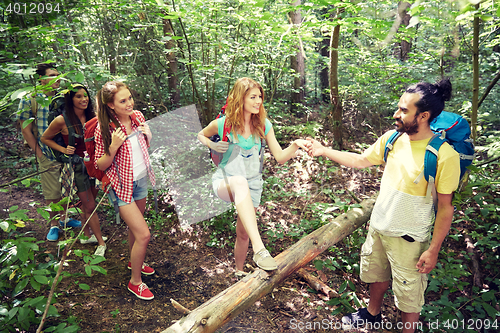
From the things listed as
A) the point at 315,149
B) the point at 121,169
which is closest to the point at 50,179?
the point at 121,169

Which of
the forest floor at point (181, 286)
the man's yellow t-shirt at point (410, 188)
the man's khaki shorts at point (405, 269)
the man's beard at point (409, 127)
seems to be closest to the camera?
the man's yellow t-shirt at point (410, 188)

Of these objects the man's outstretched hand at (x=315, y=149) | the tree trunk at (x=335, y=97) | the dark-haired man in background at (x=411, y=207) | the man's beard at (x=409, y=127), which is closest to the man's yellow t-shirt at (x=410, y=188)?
the dark-haired man in background at (x=411, y=207)

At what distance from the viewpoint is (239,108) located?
2.95 metres

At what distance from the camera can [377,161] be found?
2859 millimetres

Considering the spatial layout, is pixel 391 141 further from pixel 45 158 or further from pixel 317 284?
pixel 45 158

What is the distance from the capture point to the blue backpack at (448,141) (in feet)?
7.47

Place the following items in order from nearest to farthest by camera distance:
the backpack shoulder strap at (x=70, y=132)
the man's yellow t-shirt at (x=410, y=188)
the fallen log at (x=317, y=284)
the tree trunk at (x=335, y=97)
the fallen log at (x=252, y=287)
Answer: the fallen log at (x=252, y=287), the man's yellow t-shirt at (x=410, y=188), the fallen log at (x=317, y=284), the backpack shoulder strap at (x=70, y=132), the tree trunk at (x=335, y=97)

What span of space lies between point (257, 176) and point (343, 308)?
1.78 m

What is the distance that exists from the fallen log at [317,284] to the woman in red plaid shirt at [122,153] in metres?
1.98

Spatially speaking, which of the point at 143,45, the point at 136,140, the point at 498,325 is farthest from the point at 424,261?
the point at 143,45

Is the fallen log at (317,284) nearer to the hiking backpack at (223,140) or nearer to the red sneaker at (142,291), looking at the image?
the hiking backpack at (223,140)

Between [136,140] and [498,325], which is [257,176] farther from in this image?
[498,325]

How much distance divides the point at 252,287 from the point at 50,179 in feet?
11.7

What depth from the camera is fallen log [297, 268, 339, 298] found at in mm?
3408
